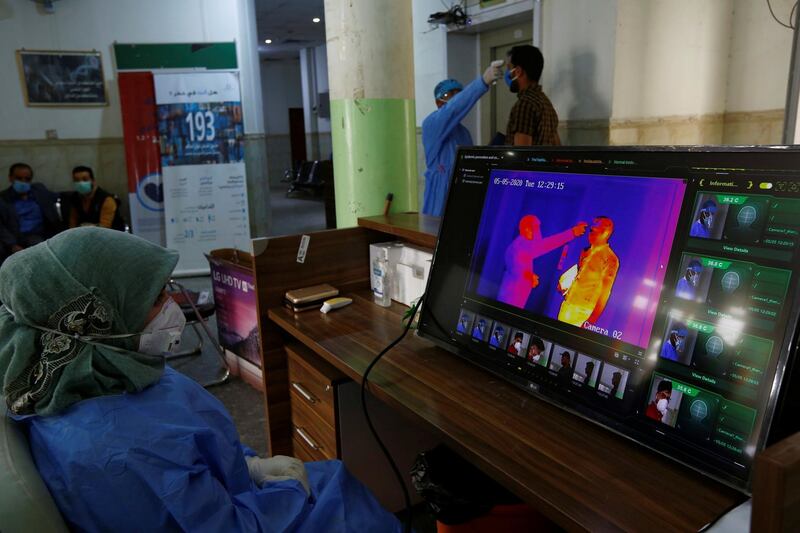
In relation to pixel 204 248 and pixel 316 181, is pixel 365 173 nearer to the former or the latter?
pixel 204 248

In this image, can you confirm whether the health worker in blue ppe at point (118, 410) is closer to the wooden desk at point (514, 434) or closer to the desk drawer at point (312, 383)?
the wooden desk at point (514, 434)

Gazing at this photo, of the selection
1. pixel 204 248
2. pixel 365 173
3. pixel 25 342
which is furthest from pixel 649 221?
pixel 204 248

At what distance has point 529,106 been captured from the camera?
9.59ft

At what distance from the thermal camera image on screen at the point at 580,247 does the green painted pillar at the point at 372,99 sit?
4.15ft

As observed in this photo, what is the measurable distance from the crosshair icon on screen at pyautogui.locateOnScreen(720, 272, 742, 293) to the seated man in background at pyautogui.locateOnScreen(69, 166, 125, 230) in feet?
17.6

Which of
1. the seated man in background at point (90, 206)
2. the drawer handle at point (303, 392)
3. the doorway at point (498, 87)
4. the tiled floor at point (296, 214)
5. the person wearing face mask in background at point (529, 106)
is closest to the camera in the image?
the drawer handle at point (303, 392)

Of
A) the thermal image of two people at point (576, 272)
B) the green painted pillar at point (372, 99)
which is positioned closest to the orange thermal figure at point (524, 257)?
the thermal image of two people at point (576, 272)

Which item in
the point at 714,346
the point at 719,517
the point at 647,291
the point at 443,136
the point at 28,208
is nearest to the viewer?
the point at 719,517

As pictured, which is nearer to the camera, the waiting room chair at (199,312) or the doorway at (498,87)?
the waiting room chair at (199,312)

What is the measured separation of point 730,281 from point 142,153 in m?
5.65

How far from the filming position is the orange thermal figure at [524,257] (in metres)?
1.26

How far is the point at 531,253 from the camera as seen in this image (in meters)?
1.29

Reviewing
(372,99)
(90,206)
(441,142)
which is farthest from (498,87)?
(90,206)

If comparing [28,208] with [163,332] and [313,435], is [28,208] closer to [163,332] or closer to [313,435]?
[313,435]
